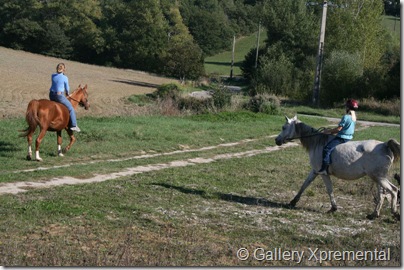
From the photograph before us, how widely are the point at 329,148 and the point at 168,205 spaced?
137 inches

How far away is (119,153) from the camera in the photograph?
18578 mm

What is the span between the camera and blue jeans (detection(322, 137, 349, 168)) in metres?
12.5

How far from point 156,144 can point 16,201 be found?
9435mm

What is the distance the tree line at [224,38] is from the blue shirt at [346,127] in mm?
31018

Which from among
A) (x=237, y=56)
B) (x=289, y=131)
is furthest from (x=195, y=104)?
(x=237, y=56)

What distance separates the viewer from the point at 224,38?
123 metres

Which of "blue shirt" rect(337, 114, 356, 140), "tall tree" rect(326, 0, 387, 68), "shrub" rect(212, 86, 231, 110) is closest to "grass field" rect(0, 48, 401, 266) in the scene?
"blue shirt" rect(337, 114, 356, 140)

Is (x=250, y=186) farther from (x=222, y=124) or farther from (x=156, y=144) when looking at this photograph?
Answer: (x=222, y=124)

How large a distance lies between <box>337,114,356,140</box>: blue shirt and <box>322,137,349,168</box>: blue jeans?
9 cm

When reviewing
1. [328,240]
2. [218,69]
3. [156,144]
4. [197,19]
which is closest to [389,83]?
[156,144]

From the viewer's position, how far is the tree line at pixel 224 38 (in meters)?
47.0

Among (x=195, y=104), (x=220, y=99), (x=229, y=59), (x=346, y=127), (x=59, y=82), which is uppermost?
(x=59, y=82)

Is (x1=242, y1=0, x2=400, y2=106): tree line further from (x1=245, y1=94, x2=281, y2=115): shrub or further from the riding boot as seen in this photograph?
the riding boot

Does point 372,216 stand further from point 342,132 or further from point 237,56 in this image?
point 237,56
